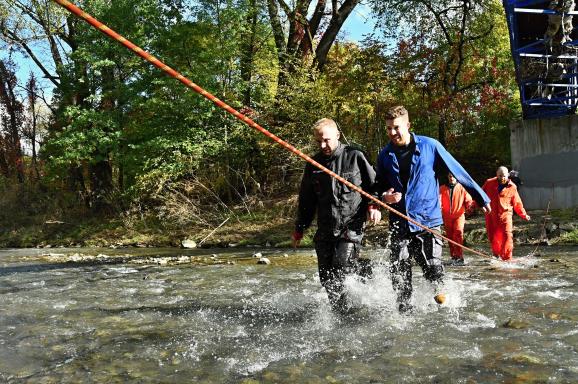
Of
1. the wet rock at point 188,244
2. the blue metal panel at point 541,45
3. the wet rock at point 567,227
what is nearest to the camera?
the blue metal panel at point 541,45

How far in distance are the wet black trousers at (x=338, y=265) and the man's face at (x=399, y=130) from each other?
45.4 inches

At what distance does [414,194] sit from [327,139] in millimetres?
1051

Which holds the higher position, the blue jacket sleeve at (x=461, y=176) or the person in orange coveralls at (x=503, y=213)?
the blue jacket sleeve at (x=461, y=176)

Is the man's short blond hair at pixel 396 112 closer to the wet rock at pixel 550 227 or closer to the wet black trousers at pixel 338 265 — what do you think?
the wet black trousers at pixel 338 265

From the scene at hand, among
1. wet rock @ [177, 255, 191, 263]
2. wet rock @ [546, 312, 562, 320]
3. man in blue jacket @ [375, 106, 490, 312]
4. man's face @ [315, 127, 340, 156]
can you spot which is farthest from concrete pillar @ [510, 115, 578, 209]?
man's face @ [315, 127, 340, 156]

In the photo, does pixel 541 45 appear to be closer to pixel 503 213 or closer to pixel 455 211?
pixel 503 213

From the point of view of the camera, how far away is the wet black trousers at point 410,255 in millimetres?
5156

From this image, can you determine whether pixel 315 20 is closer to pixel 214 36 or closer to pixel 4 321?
pixel 214 36

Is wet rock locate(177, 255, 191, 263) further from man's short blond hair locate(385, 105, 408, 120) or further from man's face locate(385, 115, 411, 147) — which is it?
man's short blond hair locate(385, 105, 408, 120)

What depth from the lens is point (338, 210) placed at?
5199 millimetres

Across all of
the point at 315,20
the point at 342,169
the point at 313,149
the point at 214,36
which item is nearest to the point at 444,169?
the point at 342,169

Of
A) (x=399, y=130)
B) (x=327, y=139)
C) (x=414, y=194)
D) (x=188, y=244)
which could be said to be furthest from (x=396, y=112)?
(x=188, y=244)

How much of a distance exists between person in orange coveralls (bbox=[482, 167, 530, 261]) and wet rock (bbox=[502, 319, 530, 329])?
4.72m

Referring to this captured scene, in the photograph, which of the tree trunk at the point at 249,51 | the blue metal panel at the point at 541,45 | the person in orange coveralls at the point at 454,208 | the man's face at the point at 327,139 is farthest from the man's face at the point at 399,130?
the tree trunk at the point at 249,51
